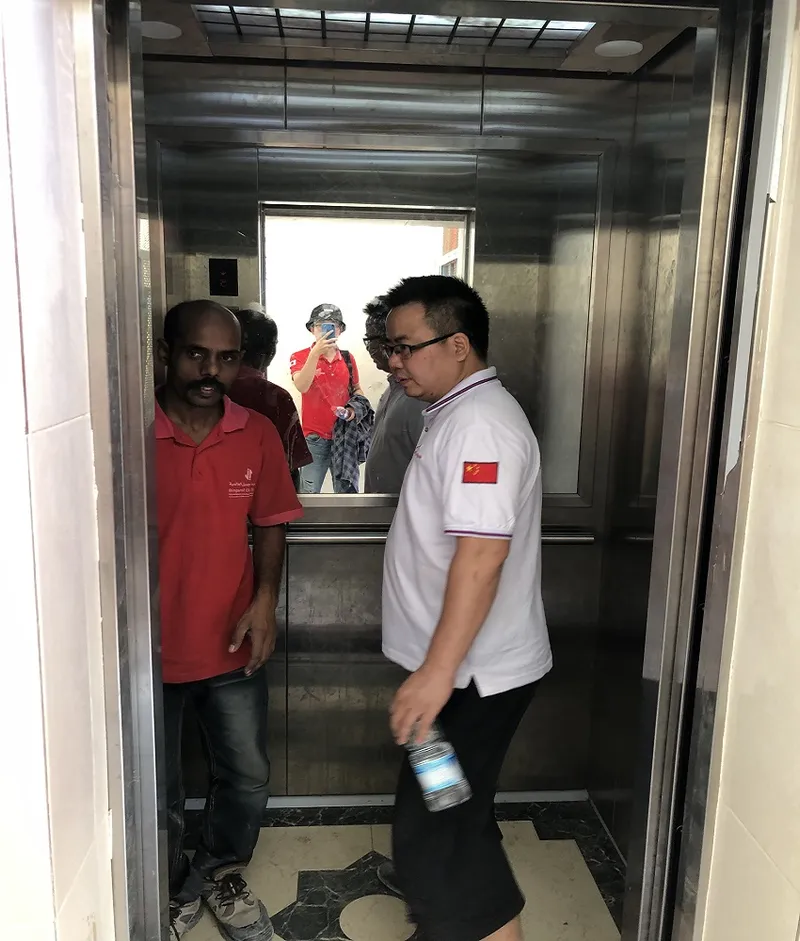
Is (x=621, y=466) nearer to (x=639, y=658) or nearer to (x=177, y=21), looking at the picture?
(x=639, y=658)

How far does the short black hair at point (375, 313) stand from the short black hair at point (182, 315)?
525mm

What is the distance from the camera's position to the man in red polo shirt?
178 cm

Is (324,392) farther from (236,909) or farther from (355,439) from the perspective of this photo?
(236,909)

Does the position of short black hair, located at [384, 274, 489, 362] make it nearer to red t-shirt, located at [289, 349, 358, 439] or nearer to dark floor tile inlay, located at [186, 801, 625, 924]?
red t-shirt, located at [289, 349, 358, 439]

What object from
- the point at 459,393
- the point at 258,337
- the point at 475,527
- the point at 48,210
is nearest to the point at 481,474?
the point at 475,527

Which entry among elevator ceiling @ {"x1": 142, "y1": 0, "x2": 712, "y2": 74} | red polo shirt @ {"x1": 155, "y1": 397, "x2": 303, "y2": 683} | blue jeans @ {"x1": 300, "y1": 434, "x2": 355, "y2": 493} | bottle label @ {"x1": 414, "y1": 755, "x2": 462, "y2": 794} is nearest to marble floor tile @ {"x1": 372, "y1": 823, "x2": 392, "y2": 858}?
red polo shirt @ {"x1": 155, "y1": 397, "x2": 303, "y2": 683}

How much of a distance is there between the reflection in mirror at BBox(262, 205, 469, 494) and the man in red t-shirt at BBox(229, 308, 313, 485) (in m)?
0.03

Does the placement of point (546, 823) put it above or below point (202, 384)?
below

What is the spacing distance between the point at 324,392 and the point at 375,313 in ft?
0.99

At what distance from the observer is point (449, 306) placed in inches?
64.6

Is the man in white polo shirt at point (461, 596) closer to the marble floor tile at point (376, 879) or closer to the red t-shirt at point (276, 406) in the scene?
the marble floor tile at point (376, 879)

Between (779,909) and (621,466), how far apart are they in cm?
147

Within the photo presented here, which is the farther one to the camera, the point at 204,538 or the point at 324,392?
the point at 324,392

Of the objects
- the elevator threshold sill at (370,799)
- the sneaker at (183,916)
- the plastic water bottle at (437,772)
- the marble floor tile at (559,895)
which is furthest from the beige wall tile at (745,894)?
the elevator threshold sill at (370,799)
